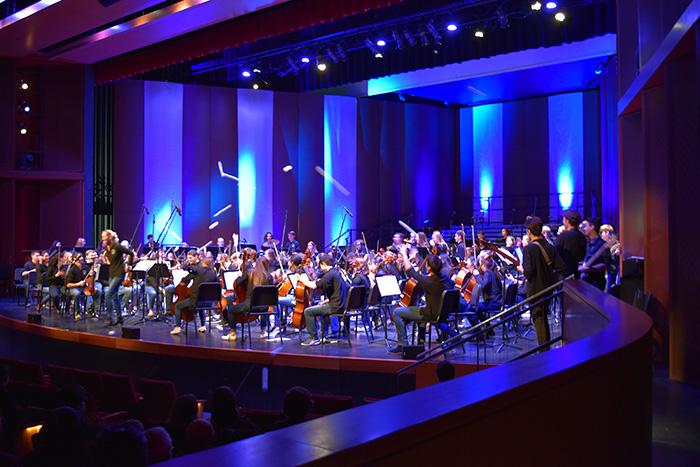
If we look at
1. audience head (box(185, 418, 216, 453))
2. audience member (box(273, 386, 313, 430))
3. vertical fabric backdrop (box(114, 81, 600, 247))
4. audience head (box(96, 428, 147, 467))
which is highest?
vertical fabric backdrop (box(114, 81, 600, 247))

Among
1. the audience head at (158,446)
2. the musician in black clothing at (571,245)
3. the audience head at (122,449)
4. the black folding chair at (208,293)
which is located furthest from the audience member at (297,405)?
the black folding chair at (208,293)

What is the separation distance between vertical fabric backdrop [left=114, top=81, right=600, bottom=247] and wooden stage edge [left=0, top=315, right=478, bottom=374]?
8.33 metres

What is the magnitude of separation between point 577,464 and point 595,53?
61.1ft

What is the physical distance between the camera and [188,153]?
845 inches

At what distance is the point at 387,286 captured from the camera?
→ 1041cm

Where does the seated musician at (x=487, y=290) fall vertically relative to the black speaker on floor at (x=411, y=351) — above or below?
above

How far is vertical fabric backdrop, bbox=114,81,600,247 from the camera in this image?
68.5 feet

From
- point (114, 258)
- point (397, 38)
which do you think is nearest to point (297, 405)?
point (114, 258)

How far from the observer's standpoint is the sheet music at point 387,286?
1033 cm

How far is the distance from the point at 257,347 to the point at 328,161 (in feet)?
43.9

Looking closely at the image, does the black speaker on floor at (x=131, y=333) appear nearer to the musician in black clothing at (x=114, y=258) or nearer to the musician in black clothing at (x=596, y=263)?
the musician in black clothing at (x=114, y=258)

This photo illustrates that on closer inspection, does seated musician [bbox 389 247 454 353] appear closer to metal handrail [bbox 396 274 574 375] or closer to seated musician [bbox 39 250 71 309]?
metal handrail [bbox 396 274 574 375]

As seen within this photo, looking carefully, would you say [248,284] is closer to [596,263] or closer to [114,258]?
[114,258]

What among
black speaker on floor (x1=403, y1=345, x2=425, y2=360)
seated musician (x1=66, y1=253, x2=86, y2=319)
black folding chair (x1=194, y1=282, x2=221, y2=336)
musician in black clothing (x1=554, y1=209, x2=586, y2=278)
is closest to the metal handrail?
black speaker on floor (x1=403, y1=345, x2=425, y2=360)
